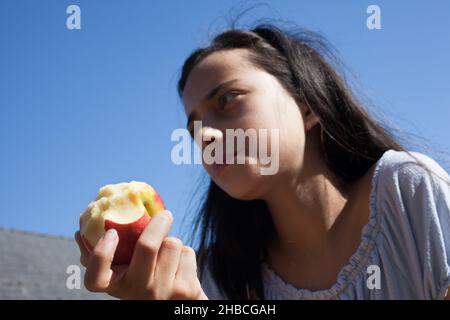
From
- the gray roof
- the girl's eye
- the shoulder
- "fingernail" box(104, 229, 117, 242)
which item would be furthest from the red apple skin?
the gray roof

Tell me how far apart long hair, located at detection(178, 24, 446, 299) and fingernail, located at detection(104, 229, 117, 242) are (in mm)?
1362

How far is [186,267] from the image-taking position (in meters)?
1.88

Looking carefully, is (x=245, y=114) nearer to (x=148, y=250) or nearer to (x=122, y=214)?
(x=122, y=214)

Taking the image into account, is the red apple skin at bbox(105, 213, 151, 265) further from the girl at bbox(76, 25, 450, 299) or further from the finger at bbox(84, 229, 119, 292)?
the girl at bbox(76, 25, 450, 299)

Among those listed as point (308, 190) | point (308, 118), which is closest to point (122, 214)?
point (308, 190)

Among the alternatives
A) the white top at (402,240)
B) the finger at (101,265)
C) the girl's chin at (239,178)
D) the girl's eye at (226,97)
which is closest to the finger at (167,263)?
the finger at (101,265)

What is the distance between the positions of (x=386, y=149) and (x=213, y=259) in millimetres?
1192

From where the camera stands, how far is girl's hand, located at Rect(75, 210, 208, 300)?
1.74 meters

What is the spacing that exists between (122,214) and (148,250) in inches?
11.8

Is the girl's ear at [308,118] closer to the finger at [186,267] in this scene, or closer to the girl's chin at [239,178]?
the girl's chin at [239,178]

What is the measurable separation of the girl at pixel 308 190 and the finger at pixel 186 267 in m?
0.64

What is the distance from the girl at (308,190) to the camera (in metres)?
2.52
